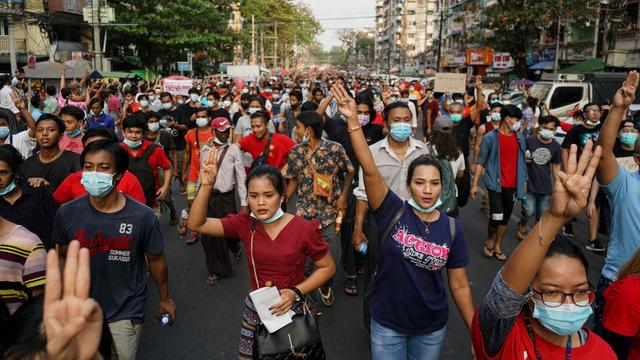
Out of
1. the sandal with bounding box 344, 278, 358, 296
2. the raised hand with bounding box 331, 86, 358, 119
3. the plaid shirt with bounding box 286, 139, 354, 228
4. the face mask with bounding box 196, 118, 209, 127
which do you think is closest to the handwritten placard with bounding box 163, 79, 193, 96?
the face mask with bounding box 196, 118, 209, 127

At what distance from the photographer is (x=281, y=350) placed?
2709 mm

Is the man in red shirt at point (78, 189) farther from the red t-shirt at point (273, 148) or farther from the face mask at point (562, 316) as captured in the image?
the face mask at point (562, 316)

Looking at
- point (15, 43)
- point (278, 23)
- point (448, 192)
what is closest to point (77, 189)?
point (448, 192)

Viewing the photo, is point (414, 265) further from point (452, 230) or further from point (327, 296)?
point (327, 296)

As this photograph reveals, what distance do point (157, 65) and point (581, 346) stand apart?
38.1 meters

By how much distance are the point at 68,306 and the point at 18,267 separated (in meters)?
1.45

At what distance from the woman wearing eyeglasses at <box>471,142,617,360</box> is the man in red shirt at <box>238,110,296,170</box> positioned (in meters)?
4.67

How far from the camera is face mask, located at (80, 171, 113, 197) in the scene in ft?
10.1

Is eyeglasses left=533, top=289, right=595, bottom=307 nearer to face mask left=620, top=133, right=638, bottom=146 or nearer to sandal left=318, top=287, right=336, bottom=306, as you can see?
sandal left=318, top=287, right=336, bottom=306

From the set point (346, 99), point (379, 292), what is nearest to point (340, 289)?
point (379, 292)

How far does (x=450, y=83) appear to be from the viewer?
16578 mm

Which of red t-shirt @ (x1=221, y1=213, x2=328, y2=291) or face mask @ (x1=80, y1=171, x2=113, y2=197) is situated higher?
face mask @ (x1=80, y1=171, x2=113, y2=197)

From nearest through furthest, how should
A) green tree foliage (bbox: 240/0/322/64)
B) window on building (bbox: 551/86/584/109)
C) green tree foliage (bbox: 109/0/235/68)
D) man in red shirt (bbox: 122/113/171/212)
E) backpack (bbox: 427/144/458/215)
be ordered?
backpack (bbox: 427/144/458/215), man in red shirt (bbox: 122/113/171/212), window on building (bbox: 551/86/584/109), green tree foliage (bbox: 109/0/235/68), green tree foliage (bbox: 240/0/322/64)

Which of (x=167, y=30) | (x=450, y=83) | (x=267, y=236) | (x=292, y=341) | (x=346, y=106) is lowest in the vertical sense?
(x=292, y=341)
